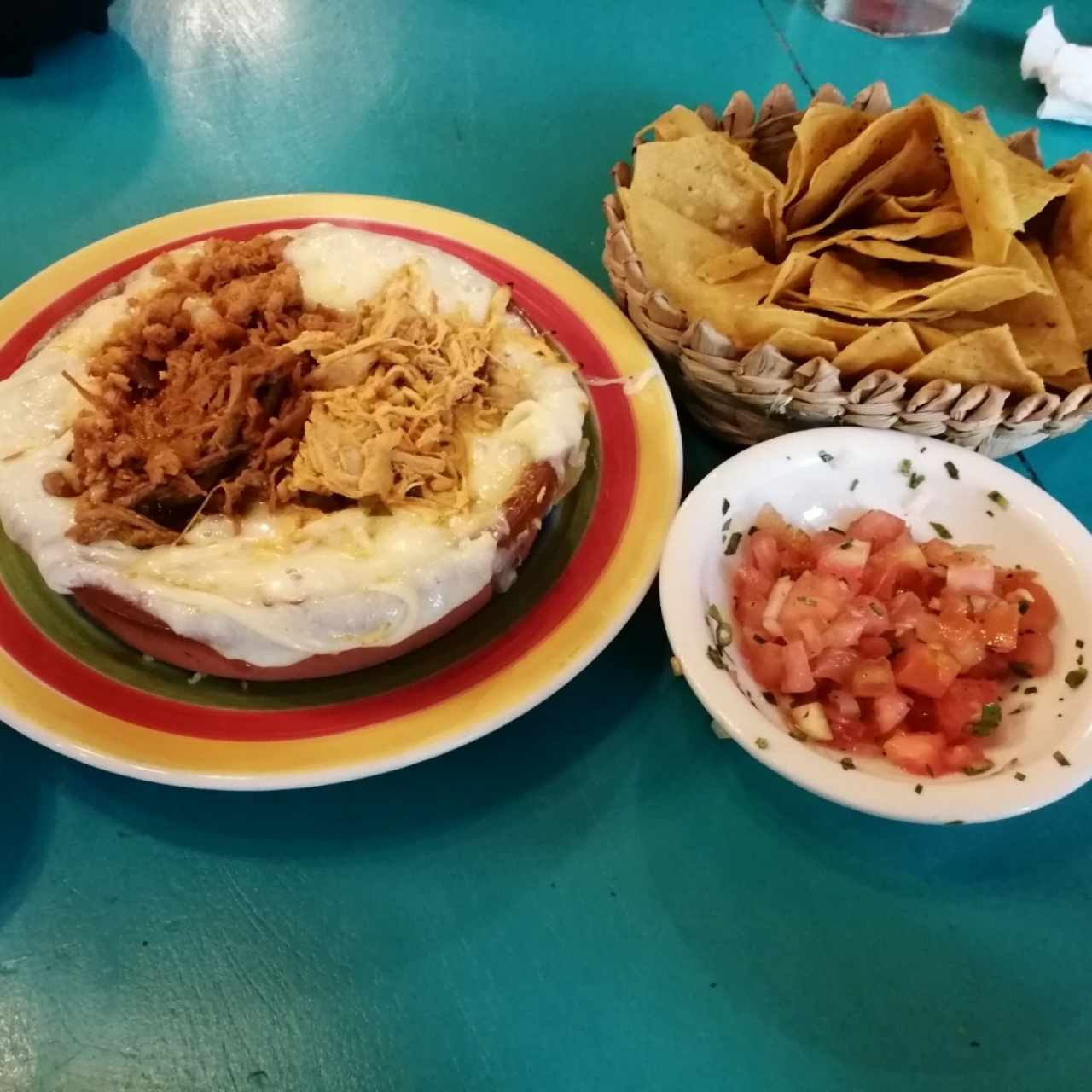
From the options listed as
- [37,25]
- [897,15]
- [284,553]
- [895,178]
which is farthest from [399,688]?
[897,15]

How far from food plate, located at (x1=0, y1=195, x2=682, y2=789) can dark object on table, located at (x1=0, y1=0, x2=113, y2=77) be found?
105cm

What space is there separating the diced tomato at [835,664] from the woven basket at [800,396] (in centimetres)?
38

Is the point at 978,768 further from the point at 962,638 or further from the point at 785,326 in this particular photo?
the point at 785,326

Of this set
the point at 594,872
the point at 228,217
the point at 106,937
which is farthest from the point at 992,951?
the point at 228,217

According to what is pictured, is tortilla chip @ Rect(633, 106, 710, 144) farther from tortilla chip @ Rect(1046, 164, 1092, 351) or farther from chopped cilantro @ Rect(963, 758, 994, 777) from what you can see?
chopped cilantro @ Rect(963, 758, 994, 777)

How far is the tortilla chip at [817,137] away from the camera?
1590mm

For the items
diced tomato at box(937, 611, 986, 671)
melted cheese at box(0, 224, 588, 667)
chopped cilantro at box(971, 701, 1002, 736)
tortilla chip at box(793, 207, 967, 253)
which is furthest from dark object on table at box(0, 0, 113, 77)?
chopped cilantro at box(971, 701, 1002, 736)

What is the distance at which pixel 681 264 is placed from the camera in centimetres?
158

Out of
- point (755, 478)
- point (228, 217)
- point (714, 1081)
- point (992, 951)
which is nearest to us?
point (714, 1081)

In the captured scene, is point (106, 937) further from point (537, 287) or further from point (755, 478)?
point (537, 287)

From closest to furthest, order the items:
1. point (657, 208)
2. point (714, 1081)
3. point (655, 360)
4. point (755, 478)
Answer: point (714, 1081) < point (755, 478) < point (657, 208) < point (655, 360)

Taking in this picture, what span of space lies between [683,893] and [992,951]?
41 cm

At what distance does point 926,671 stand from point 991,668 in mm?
142

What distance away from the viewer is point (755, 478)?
1.43m
